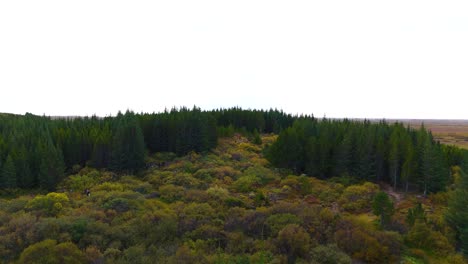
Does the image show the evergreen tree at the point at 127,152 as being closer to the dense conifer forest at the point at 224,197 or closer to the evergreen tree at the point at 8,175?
the dense conifer forest at the point at 224,197

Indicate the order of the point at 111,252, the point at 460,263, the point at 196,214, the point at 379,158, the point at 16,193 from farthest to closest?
the point at 379,158 < the point at 16,193 < the point at 196,214 < the point at 460,263 < the point at 111,252

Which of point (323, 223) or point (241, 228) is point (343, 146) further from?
point (241, 228)

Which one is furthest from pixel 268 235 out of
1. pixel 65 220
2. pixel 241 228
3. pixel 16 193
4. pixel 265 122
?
pixel 265 122

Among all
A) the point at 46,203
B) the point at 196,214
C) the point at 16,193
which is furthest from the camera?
the point at 16,193

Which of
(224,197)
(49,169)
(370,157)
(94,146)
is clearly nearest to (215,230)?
(224,197)

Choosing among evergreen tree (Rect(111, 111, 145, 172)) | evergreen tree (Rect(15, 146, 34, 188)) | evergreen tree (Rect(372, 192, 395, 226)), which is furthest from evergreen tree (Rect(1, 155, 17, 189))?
evergreen tree (Rect(372, 192, 395, 226))

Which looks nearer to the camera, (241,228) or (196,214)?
(241,228)

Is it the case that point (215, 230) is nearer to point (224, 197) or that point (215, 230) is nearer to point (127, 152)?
point (224, 197)

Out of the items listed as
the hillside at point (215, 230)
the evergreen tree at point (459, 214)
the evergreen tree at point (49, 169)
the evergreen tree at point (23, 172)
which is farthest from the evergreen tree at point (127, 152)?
the evergreen tree at point (459, 214)
